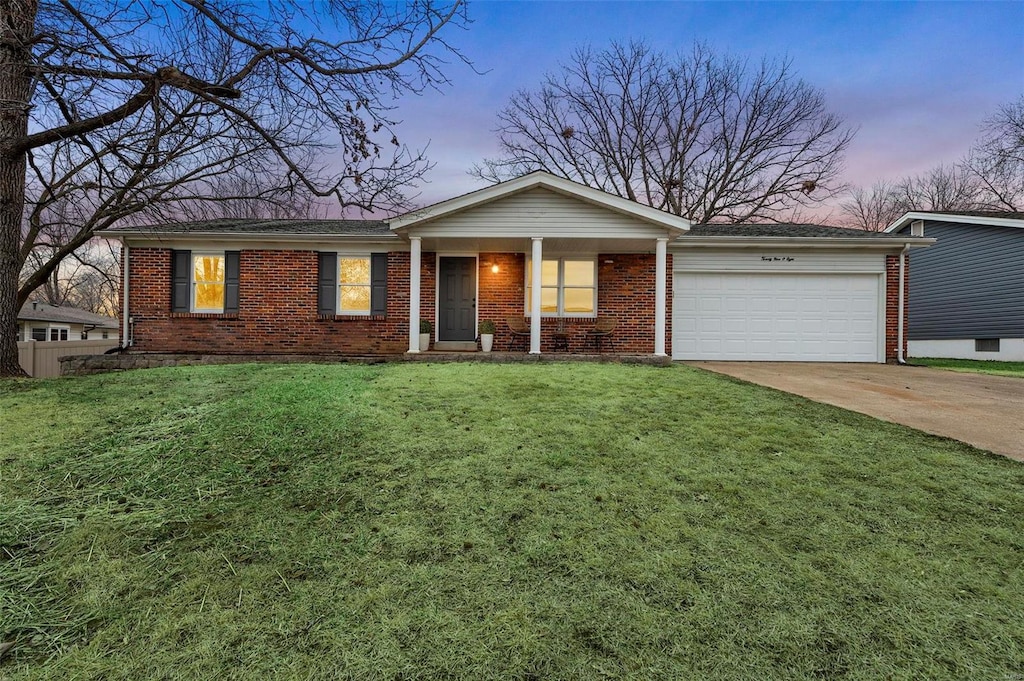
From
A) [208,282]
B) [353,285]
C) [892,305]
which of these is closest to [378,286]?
[353,285]

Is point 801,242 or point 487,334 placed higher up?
point 801,242

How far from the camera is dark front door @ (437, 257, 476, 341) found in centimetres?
1120

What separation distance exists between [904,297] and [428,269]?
37.4 feet

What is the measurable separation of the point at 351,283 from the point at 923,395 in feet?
35.7

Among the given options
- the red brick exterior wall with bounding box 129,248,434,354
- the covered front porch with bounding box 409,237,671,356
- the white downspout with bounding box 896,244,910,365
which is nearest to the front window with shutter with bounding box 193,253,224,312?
the red brick exterior wall with bounding box 129,248,434,354

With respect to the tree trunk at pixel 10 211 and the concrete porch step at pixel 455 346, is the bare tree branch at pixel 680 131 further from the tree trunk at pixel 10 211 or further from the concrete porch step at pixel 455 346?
the tree trunk at pixel 10 211

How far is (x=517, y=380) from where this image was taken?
20.2 feet

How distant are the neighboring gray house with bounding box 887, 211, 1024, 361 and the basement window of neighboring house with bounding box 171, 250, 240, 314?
A: 22177 mm

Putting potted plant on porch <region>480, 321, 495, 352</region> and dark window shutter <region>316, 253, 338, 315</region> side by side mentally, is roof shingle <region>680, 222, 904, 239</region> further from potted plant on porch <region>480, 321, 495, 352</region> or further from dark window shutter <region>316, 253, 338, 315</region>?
dark window shutter <region>316, 253, 338, 315</region>

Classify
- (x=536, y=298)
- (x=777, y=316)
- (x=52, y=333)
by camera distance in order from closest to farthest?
(x=536, y=298) < (x=777, y=316) < (x=52, y=333)

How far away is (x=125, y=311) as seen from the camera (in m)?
10.4

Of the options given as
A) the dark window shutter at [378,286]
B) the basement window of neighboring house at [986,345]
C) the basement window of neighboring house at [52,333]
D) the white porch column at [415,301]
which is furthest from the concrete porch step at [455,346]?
the basement window of neighboring house at [52,333]

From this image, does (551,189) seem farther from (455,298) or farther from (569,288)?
(455,298)

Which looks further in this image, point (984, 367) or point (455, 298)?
point (984, 367)
